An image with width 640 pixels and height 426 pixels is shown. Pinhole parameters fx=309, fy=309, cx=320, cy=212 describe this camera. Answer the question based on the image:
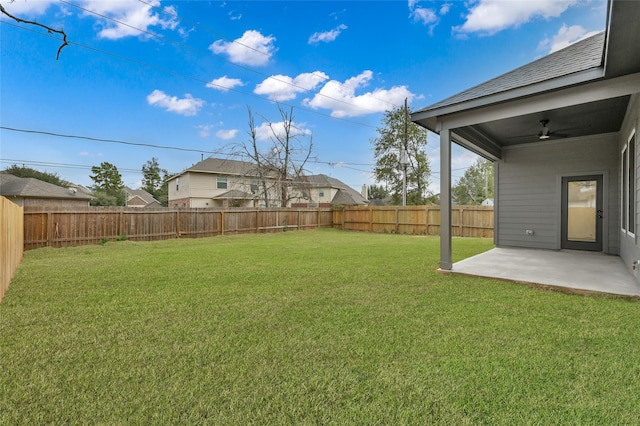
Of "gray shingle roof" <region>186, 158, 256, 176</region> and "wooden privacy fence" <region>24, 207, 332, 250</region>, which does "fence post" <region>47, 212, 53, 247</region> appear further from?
"gray shingle roof" <region>186, 158, 256, 176</region>

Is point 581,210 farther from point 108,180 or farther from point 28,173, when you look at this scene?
point 108,180

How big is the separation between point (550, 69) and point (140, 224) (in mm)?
11295

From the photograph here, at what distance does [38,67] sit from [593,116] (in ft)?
60.9

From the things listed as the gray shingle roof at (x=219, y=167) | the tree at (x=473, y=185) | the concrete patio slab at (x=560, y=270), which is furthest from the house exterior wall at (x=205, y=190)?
the tree at (x=473, y=185)

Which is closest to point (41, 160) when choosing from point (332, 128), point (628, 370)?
point (332, 128)

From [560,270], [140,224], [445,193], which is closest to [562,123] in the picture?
[560,270]

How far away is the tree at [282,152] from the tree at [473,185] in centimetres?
2245

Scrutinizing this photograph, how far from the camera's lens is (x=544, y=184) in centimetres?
734

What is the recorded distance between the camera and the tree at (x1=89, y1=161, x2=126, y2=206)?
34875 mm

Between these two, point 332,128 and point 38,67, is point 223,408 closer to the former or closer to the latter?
point 38,67

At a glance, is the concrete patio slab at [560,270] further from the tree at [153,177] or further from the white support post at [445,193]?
the tree at [153,177]

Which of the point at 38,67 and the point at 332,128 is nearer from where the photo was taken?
the point at 38,67

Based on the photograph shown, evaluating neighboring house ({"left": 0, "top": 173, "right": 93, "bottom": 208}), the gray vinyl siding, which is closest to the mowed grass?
the gray vinyl siding

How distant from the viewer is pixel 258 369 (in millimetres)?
2029
